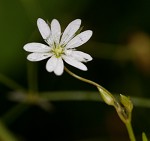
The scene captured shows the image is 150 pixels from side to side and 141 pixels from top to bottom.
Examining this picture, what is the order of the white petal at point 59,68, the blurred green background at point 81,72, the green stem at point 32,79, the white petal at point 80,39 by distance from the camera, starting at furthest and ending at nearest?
1. the blurred green background at point 81,72
2. the green stem at point 32,79
3. the white petal at point 80,39
4. the white petal at point 59,68

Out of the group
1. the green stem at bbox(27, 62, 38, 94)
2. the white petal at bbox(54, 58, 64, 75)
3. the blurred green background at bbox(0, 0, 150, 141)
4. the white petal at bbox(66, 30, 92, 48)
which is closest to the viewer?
the white petal at bbox(54, 58, 64, 75)

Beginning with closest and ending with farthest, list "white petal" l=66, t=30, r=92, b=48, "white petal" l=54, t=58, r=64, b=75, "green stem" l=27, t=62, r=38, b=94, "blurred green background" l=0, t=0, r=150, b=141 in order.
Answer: "white petal" l=54, t=58, r=64, b=75 < "white petal" l=66, t=30, r=92, b=48 < "green stem" l=27, t=62, r=38, b=94 < "blurred green background" l=0, t=0, r=150, b=141

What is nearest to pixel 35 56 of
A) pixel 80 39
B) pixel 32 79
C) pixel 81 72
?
pixel 80 39

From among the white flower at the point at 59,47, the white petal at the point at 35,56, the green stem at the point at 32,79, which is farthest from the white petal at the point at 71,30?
the green stem at the point at 32,79

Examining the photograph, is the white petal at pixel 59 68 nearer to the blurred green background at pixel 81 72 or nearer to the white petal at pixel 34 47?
the white petal at pixel 34 47

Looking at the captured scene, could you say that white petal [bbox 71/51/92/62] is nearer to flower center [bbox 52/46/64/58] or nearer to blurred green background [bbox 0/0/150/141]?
flower center [bbox 52/46/64/58]

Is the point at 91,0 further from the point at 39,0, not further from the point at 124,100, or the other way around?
the point at 124,100

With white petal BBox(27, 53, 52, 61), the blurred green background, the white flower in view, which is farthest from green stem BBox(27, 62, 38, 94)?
white petal BBox(27, 53, 52, 61)

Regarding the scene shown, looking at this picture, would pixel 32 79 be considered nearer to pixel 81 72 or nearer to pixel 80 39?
pixel 81 72
